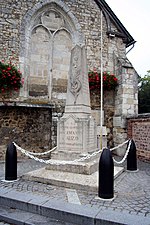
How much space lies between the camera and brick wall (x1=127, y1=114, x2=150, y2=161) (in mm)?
8141

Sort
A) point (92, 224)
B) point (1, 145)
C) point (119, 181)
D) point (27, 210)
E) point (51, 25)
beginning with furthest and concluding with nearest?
point (51, 25) → point (1, 145) → point (119, 181) → point (27, 210) → point (92, 224)

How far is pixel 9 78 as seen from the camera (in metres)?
8.66

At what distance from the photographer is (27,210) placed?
11.4 feet

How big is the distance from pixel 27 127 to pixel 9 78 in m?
2.23

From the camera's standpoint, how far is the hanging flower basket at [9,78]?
855cm

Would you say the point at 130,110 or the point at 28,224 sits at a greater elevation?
the point at 130,110

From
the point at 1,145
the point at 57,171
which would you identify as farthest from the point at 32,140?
the point at 57,171

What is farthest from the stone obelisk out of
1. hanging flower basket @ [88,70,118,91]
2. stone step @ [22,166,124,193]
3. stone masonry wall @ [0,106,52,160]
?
hanging flower basket @ [88,70,118,91]

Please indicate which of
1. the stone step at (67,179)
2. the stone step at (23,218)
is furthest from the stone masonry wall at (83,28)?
the stone step at (23,218)

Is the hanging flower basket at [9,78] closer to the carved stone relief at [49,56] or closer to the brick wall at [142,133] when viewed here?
the carved stone relief at [49,56]

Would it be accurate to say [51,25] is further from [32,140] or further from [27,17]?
[32,140]

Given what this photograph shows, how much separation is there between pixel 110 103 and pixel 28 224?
27.0 ft

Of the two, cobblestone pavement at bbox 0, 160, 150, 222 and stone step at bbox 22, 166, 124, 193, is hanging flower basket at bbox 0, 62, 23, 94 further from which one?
stone step at bbox 22, 166, 124, 193

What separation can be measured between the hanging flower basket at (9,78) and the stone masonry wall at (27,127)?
2.68 ft
